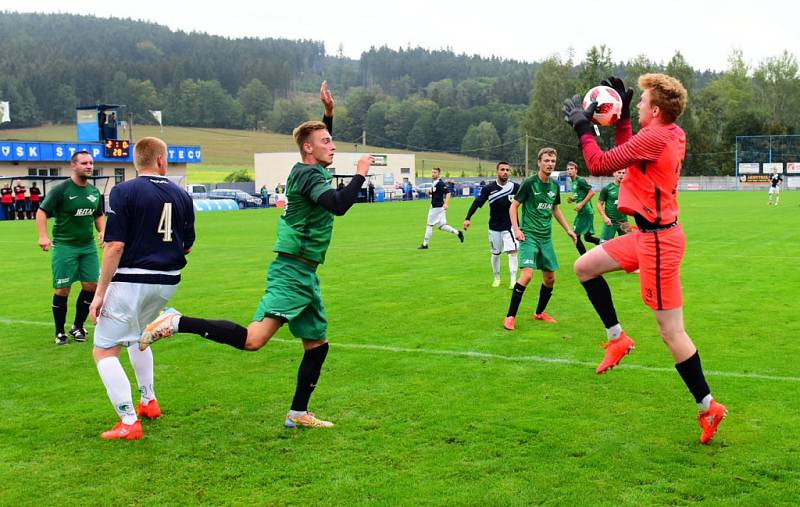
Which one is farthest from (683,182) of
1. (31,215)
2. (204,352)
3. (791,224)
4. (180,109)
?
(180,109)

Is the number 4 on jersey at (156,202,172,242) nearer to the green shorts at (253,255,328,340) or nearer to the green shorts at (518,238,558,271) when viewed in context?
the green shorts at (253,255,328,340)

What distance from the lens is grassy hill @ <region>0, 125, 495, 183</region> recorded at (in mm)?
123125

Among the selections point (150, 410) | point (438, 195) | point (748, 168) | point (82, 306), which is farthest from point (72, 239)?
point (748, 168)

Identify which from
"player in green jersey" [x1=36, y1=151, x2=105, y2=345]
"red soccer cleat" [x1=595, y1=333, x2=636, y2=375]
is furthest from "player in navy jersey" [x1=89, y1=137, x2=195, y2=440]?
"player in green jersey" [x1=36, y1=151, x2=105, y2=345]

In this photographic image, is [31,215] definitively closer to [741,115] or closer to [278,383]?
[278,383]

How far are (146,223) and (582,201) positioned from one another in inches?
526

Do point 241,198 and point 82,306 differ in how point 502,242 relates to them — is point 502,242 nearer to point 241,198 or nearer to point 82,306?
point 82,306

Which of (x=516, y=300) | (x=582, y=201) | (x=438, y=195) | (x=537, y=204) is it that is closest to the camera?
(x=516, y=300)

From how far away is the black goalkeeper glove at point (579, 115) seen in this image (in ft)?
19.5

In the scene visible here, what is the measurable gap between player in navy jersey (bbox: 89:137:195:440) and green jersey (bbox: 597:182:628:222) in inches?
475

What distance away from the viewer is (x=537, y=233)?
35.2ft

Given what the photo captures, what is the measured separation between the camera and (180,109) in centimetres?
16238

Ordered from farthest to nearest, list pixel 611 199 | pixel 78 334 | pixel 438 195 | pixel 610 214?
pixel 438 195 → pixel 610 214 → pixel 611 199 → pixel 78 334

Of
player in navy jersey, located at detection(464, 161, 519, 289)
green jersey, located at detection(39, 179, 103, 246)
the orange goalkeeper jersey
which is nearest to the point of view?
the orange goalkeeper jersey
